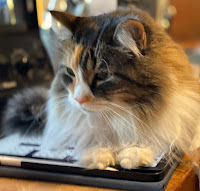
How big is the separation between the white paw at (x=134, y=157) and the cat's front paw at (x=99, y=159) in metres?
0.02

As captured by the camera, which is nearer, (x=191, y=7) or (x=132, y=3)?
(x=132, y=3)

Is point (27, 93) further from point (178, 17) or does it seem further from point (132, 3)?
point (178, 17)

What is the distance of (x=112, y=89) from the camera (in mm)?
717

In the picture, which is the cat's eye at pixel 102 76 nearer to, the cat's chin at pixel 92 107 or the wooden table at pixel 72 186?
the cat's chin at pixel 92 107

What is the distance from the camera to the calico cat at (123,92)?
0.71 meters

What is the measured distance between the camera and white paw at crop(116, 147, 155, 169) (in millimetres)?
676

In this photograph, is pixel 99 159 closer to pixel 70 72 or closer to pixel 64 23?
pixel 70 72

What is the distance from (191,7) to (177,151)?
3.05 m

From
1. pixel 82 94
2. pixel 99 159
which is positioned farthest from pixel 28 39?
pixel 99 159

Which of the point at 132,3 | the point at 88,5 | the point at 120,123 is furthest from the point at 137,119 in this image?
the point at 132,3

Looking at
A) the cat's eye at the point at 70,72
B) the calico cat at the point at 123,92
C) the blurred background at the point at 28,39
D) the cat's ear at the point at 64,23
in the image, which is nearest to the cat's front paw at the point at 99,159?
the calico cat at the point at 123,92

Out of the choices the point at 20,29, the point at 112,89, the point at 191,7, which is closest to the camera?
the point at 112,89

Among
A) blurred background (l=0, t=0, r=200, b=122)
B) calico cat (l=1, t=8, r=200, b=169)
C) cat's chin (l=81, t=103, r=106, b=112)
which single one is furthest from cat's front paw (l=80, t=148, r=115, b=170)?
blurred background (l=0, t=0, r=200, b=122)

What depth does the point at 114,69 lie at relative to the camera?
71cm
